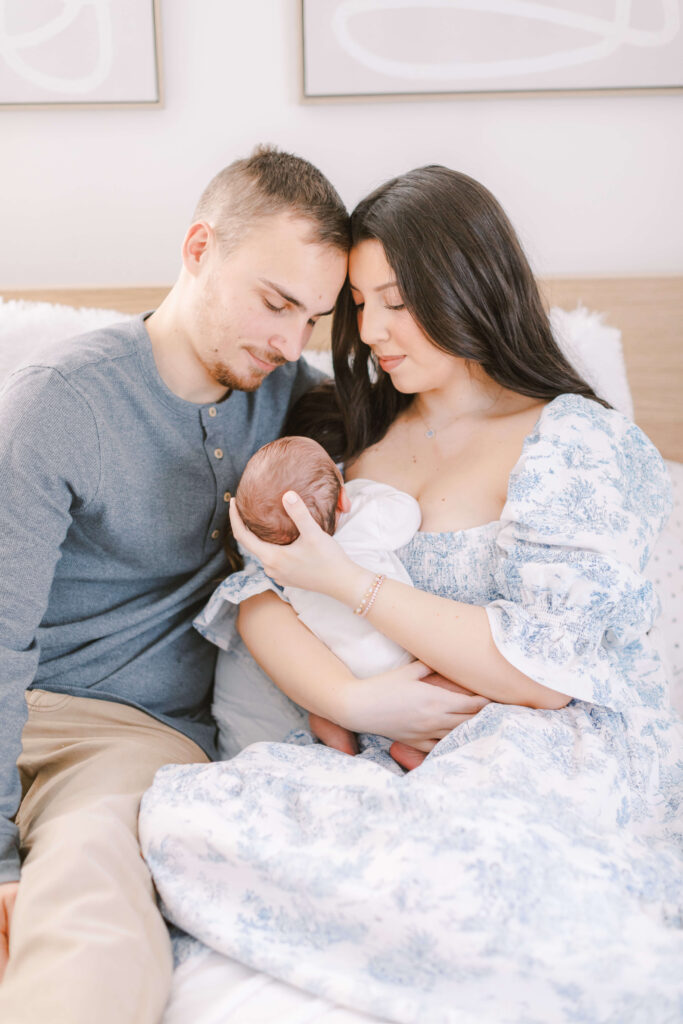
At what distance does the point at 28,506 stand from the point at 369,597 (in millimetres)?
551

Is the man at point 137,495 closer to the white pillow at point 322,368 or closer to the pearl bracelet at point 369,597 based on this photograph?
the white pillow at point 322,368

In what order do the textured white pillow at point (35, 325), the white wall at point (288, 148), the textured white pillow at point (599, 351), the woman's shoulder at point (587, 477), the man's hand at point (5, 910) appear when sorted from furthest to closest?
the white wall at point (288, 148) < the textured white pillow at point (599, 351) < the textured white pillow at point (35, 325) < the woman's shoulder at point (587, 477) < the man's hand at point (5, 910)

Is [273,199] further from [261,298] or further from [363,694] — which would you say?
[363,694]

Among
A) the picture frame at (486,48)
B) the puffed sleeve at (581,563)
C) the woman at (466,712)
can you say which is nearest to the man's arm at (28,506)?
the woman at (466,712)

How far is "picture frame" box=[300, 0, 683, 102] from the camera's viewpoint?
196 centimetres

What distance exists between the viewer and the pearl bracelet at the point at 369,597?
132cm

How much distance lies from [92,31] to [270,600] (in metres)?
1.49

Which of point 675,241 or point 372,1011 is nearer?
point 372,1011

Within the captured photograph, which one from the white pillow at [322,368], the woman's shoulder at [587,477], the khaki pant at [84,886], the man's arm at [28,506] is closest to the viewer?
the khaki pant at [84,886]

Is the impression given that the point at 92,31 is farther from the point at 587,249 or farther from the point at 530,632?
the point at 530,632

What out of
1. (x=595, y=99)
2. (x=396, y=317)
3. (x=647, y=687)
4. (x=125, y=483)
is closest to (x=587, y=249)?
(x=595, y=99)

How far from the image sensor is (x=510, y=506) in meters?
1.33

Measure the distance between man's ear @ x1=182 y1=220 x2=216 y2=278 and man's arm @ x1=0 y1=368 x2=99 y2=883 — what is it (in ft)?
1.19

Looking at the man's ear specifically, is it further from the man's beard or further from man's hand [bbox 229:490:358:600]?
man's hand [bbox 229:490:358:600]
